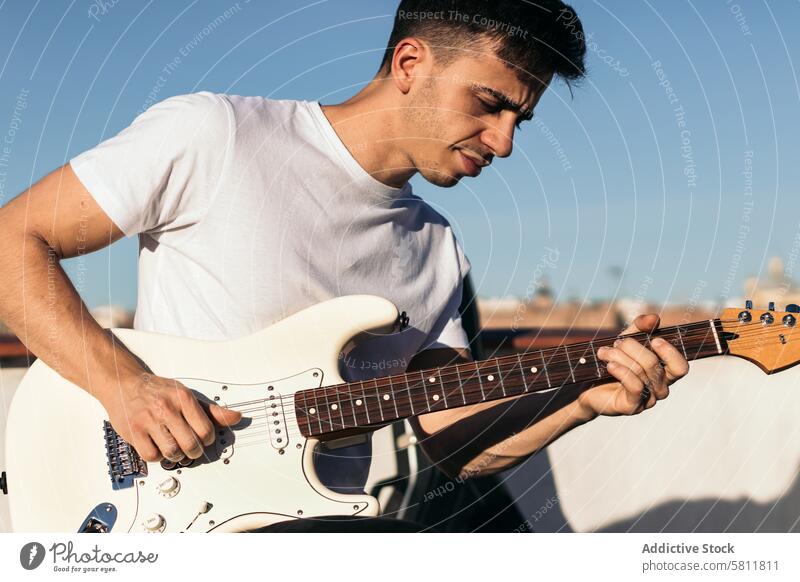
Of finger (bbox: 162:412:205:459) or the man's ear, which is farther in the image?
the man's ear

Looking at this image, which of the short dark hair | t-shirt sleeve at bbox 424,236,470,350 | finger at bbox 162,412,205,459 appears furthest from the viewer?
t-shirt sleeve at bbox 424,236,470,350

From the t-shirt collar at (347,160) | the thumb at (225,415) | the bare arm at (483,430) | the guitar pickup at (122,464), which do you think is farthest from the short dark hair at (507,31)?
the guitar pickup at (122,464)

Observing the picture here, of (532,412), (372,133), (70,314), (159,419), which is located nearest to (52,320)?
(70,314)

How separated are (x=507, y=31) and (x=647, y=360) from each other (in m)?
0.65

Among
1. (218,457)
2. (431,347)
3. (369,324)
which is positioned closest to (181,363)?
(218,457)

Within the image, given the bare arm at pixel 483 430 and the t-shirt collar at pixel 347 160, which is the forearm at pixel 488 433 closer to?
the bare arm at pixel 483 430

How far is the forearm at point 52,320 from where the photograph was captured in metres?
1.36

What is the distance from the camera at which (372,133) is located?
1551mm

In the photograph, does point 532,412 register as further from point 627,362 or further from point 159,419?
point 159,419

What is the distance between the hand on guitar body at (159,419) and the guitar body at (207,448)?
4 cm

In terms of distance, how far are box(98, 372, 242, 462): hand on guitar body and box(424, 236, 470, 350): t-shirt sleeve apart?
53 cm

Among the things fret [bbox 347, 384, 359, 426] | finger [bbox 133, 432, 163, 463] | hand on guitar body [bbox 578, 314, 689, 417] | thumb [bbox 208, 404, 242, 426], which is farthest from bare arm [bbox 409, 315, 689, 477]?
finger [bbox 133, 432, 163, 463]

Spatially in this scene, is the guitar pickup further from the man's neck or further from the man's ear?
the man's ear

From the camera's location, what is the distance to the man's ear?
1546 mm
